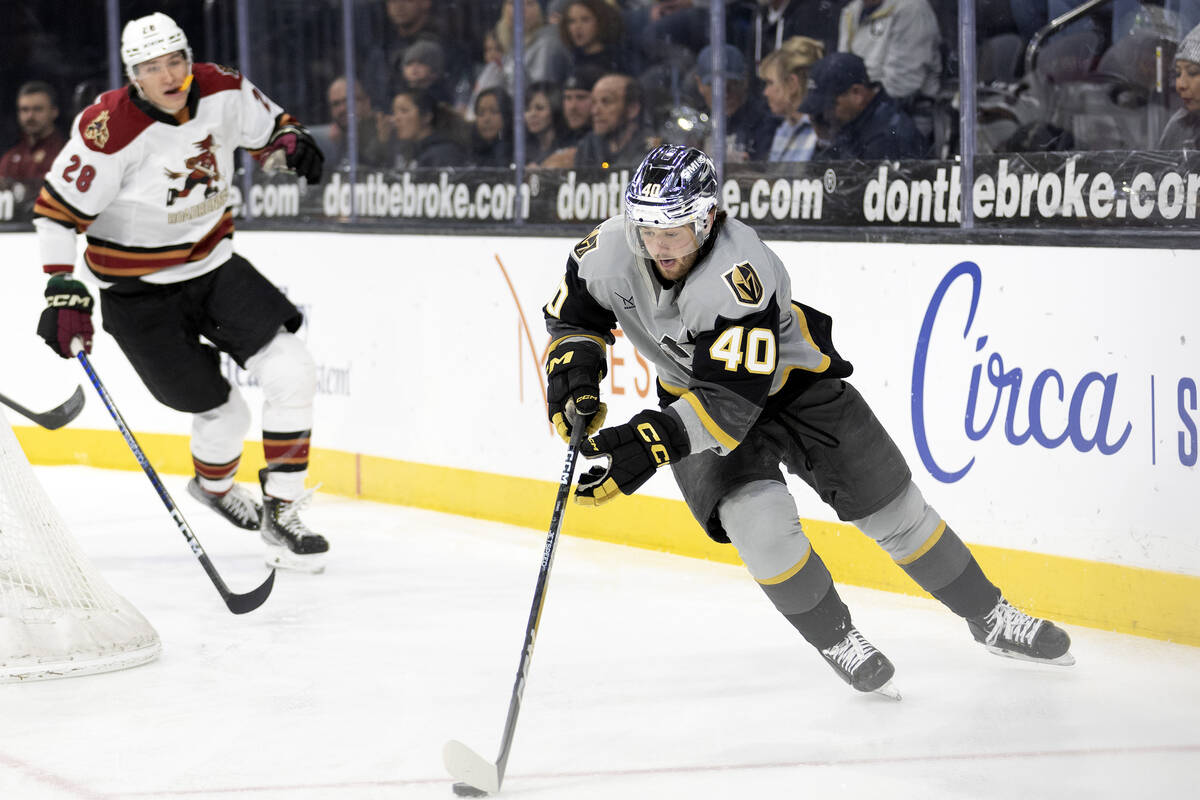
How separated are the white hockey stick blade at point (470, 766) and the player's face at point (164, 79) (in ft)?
6.87

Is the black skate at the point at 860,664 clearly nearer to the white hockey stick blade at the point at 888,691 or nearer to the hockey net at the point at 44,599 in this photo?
the white hockey stick blade at the point at 888,691

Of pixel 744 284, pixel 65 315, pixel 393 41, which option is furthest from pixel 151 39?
pixel 744 284

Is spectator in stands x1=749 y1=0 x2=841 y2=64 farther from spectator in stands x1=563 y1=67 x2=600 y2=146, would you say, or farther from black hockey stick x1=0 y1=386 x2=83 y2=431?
black hockey stick x1=0 y1=386 x2=83 y2=431

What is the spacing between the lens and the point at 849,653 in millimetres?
2818

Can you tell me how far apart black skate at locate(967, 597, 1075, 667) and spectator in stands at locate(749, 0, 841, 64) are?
1.73 metres

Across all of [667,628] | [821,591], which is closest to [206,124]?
[667,628]

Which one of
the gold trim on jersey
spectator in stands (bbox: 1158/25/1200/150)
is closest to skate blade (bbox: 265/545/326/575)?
the gold trim on jersey

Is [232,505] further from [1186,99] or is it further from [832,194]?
[1186,99]

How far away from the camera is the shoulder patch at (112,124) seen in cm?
383

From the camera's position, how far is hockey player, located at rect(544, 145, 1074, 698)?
2.55 m

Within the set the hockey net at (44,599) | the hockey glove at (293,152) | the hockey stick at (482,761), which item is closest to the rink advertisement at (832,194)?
the hockey glove at (293,152)

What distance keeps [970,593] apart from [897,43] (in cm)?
161

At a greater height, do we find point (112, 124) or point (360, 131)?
point (112, 124)

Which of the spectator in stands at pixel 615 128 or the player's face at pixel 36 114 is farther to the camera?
the player's face at pixel 36 114
